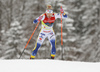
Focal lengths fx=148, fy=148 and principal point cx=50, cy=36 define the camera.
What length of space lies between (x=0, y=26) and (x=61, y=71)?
19.4m

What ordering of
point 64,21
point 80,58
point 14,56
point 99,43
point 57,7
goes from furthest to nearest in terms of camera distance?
point 80,58, point 99,43, point 14,56, point 64,21, point 57,7

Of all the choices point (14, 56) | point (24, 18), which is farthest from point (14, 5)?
point (14, 56)

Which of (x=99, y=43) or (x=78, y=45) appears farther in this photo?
(x=78, y=45)

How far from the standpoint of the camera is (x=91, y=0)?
1869 centimetres

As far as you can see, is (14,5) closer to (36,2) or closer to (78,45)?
(36,2)

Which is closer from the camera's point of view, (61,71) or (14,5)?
(61,71)

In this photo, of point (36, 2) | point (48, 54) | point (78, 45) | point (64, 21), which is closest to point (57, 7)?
point (64, 21)

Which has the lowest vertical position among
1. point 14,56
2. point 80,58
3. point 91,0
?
point 80,58

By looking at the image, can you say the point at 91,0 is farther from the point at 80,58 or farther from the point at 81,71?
the point at 81,71

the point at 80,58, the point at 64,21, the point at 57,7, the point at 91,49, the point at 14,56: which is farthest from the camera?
the point at 80,58

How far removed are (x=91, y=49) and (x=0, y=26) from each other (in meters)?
13.2

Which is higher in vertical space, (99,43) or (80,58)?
(99,43)

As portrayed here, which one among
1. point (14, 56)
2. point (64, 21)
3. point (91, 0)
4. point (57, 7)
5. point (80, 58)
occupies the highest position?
point (91, 0)

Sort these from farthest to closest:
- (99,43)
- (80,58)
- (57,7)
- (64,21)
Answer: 1. (80,58)
2. (99,43)
3. (64,21)
4. (57,7)
